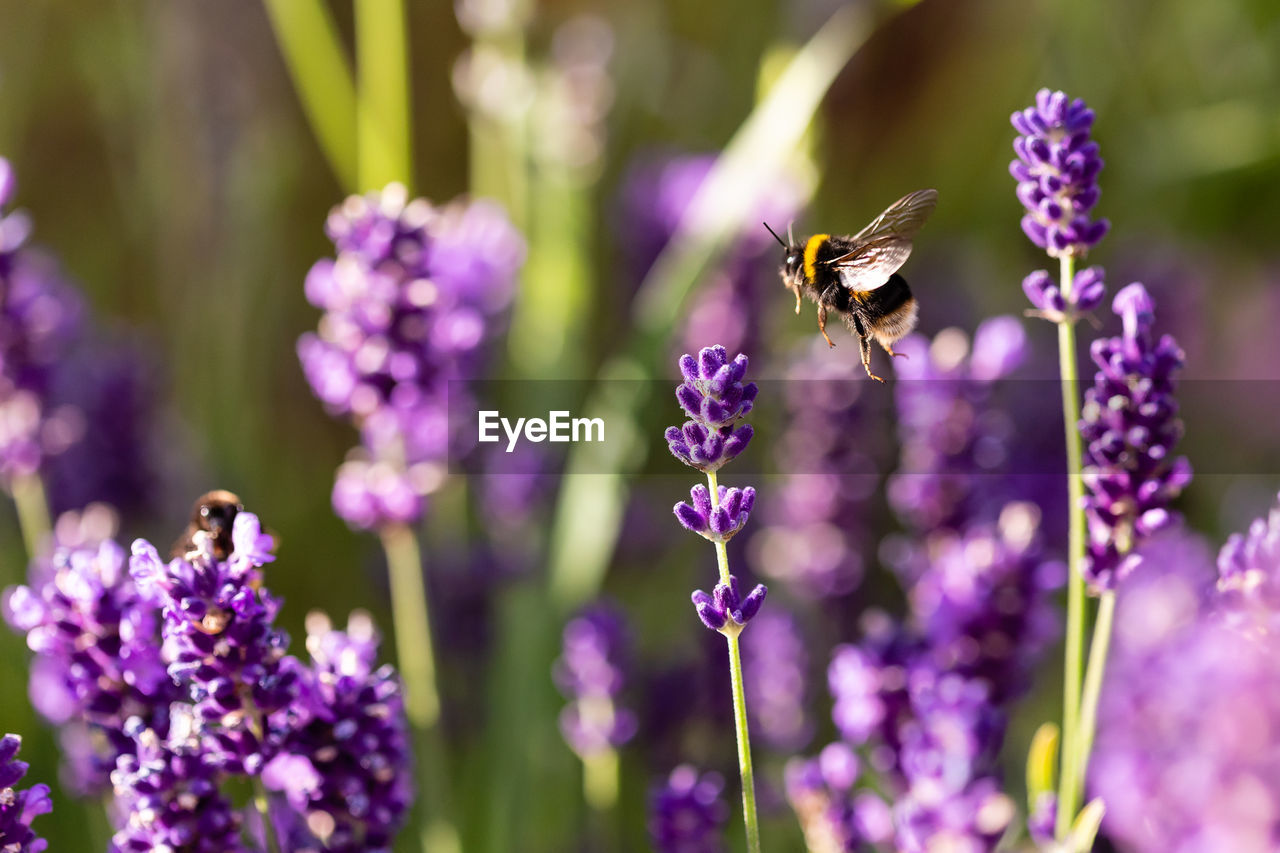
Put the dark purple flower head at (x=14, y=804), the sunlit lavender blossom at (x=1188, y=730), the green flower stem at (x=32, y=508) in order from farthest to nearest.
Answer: the green flower stem at (x=32, y=508) → the dark purple flower head at (x=14, y=804) → the sunlit lavender blossom at (x=1188, y=730)

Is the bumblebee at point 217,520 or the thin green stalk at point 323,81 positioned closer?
the bumblebee at point 217,520

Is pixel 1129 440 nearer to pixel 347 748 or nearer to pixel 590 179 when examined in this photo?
pixel 347 748

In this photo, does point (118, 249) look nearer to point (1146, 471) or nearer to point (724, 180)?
point (724, 180)

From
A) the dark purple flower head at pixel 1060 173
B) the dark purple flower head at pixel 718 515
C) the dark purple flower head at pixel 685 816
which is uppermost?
the dark purple flower head at pixel 1060 173

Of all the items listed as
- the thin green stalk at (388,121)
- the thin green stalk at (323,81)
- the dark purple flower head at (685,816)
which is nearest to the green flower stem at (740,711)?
the dark purple flower head at (685,816)

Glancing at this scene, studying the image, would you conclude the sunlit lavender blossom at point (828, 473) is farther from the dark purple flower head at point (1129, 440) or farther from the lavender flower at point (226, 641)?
the lavender flower at point (226, 641)

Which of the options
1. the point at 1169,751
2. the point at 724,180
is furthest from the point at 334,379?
the point at 1169,751

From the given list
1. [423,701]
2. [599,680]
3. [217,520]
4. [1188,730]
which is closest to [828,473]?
[599,680]
